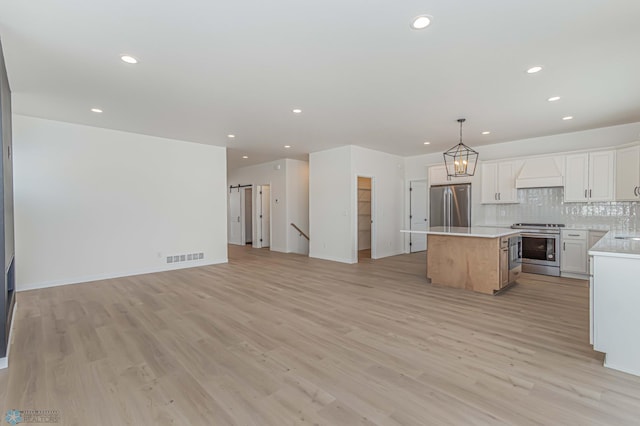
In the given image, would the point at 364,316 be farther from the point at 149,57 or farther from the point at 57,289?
the point at 57,289

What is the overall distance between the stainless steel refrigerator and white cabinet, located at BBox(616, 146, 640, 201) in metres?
2.46

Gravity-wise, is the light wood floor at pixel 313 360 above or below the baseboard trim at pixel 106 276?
below

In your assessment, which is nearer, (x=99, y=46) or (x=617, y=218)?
(x=99, y=46)

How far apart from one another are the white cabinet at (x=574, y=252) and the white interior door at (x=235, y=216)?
892cm

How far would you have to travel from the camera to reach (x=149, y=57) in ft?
9.34

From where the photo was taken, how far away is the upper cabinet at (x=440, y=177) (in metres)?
7.07

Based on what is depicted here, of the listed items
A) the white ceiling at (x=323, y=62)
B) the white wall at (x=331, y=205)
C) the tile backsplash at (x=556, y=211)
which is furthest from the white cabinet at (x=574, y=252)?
the white wall at (x=331, y=205)

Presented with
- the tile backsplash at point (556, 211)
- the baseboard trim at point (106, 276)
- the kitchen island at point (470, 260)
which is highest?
the tile backsplash at point (556, 211)

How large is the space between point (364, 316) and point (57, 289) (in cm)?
491

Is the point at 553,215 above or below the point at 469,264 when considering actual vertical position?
above

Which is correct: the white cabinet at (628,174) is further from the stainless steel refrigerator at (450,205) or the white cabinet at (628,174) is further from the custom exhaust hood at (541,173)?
the stainless steel refrigerator at (450,205)

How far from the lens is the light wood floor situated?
1.90m

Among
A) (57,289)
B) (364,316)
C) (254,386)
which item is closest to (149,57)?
(254,386)

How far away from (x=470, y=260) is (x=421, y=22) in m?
3.58
